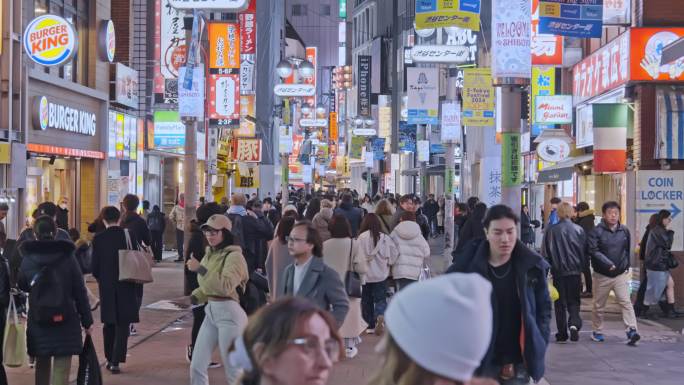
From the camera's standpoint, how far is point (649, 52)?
19.1 m

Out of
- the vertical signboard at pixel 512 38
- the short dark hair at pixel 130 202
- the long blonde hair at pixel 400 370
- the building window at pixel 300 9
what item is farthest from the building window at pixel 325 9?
the long blonde hair at pixel 400 370

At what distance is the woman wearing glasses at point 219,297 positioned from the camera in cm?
891

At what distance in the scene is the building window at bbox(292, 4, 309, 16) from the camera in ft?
522

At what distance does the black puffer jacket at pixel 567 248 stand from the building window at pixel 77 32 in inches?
581

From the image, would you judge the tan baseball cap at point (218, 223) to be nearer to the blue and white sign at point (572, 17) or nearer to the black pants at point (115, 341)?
the black pants at point (115, 341)

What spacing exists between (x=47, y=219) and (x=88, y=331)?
1056mm

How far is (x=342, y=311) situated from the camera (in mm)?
8016

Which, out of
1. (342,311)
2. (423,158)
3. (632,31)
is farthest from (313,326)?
(423,158)

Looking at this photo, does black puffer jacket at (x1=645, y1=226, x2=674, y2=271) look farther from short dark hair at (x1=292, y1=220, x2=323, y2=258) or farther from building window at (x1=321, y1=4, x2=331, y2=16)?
building window at (x1=321, y1=4, x2=331, y2=16)

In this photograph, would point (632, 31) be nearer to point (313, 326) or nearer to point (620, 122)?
point (620, 122)

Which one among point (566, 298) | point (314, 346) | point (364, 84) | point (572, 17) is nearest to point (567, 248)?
point (566, 298)

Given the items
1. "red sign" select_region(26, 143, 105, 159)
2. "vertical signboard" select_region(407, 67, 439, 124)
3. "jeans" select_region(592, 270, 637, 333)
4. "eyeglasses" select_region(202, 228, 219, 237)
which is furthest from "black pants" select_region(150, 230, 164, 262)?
"eyeglasses" select_region(202, 228, 219, 237)

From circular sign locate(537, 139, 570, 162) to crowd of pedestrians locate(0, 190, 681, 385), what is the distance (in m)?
2.78

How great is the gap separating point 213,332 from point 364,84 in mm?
79857
